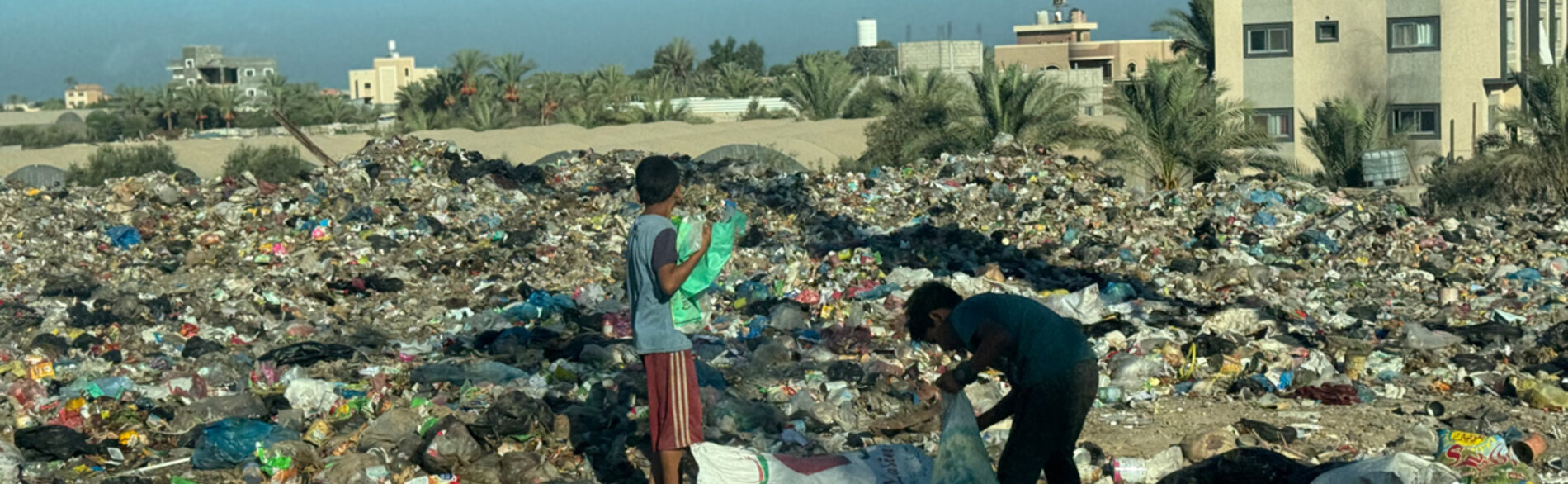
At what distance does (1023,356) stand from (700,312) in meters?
0.97

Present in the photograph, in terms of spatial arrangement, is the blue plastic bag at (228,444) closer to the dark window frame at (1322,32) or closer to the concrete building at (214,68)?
the dark window frame at (1322,32)

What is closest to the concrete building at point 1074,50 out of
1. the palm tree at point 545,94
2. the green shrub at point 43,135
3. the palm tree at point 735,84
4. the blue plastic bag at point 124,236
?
the palm tree at point 735,84

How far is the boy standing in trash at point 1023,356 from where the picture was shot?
390cm

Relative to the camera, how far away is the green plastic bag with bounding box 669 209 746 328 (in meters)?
4.19

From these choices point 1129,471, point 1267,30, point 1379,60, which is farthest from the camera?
point 1267,30

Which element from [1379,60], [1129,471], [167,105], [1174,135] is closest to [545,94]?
[167,105]

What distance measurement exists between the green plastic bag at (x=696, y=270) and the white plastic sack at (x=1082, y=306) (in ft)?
14.0

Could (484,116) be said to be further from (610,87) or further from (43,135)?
(43,135)

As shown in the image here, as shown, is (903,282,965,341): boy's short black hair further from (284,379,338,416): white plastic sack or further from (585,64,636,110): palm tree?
(585,64,636,110): palm tree

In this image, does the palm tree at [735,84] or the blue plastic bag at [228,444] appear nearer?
the blue plastic bag at [228,444]

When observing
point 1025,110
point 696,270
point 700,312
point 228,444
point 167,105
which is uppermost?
point 167,105

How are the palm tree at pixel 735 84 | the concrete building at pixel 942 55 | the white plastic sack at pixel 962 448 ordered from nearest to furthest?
the white plastic sack at pixel 962 448 < the concrete building at pixel 942 55 < the palm tree at pixel 735 84

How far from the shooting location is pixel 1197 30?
106 feet

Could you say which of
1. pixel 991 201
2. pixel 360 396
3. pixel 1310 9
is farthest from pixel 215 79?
pixel 360 396
